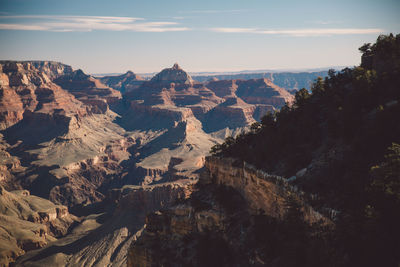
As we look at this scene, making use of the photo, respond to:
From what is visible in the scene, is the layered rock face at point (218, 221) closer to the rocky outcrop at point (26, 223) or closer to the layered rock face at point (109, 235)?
the layered rock face at point (109, 235)

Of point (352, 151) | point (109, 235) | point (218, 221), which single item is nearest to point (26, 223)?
point (109, 235)

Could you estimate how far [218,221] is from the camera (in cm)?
3653

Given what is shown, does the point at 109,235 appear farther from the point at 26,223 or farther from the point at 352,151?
the point at 352,151

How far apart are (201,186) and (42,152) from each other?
16311cm

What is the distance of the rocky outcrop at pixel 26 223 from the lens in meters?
95.4

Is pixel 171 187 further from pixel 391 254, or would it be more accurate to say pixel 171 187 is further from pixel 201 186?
pixel 391 254

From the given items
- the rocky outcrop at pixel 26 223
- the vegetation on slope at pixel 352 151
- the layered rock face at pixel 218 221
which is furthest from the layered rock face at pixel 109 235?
the vegetation on slope at pixel 352 151

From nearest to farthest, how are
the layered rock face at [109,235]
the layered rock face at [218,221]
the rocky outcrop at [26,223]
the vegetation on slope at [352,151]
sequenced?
the vegetation on slope at [352,151] < the layered rock face at [218,221] < the layered rock face at [109,235] < the rocky outcrop at [26,223]

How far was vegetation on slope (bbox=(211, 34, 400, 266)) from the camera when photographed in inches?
774

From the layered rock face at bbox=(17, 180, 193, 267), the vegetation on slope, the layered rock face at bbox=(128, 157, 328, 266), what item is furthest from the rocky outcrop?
the vegetation on slope

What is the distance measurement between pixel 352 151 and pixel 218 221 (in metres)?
14.8

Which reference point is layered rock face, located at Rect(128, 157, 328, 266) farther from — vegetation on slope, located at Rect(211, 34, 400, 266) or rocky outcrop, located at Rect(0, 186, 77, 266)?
rocky outcrop, located at Rect(0, 186, 77, 266)

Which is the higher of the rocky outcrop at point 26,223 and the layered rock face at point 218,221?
the layered rock face at point 218,221

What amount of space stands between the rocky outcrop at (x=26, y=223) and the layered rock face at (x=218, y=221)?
64854mm
